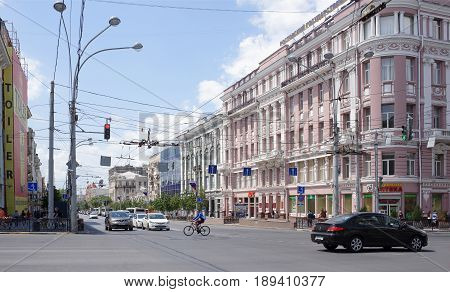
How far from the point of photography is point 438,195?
162 ft

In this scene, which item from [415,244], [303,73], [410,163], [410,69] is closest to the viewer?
[415,244]

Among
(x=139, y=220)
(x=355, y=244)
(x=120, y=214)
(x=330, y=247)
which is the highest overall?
(x=355, y=244)

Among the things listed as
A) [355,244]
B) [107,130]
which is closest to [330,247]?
[355,244]

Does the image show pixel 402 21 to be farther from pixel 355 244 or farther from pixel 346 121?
pixel 355 244

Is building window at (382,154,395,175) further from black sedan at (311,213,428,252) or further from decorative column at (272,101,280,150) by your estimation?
black sedan at (311,213,428,252)

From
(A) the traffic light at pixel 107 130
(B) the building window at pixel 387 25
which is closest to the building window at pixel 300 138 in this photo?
(B) the building window at pixel 387 25

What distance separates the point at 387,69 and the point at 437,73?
519 centimetres

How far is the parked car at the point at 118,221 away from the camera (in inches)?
1668

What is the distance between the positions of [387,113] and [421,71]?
470 centimetres

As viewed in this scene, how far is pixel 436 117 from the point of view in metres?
49.9

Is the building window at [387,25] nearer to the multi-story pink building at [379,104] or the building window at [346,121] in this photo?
the multi-story pink building at [379,104]

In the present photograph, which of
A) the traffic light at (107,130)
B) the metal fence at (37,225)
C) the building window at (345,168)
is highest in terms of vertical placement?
the traffic light at (107,130)

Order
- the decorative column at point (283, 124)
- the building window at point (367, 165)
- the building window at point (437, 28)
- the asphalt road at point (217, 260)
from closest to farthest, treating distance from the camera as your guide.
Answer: the asphalt road at point (217, 260)
the building window at point (367, 165)
the building window at point (437, 28)
the decorative column at point (283, 124)

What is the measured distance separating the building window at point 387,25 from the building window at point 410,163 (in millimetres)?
10022
